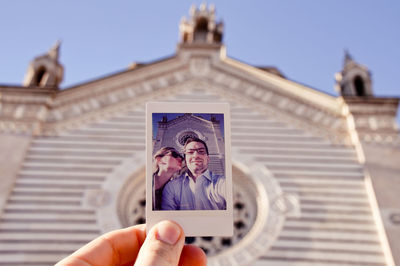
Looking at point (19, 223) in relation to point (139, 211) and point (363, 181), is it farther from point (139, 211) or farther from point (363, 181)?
point (363, 181)

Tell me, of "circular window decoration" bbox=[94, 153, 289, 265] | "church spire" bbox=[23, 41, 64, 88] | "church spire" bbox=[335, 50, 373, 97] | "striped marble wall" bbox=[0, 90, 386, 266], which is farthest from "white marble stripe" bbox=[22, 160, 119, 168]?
"church spire" bbox=[335, 50, 373, 97]

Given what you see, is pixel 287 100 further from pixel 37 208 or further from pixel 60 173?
pixel 37 208

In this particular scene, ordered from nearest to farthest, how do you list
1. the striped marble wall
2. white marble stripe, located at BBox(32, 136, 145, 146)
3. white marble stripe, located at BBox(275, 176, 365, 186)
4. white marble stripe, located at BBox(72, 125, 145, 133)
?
1. the striped marble wall
2. white marble stripe, located at BBox(275, 176, 365, 186)
3. white marble stripe, located at BBox(32, 136, 145, 146)
4. white marble stripe, located at BBox(72, 125, 145, 133)

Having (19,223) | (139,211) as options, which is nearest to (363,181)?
(139,211)

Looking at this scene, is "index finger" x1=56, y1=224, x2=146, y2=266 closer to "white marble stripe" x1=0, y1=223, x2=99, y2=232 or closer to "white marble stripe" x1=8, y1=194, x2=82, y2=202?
"white marble stripe" x1=0, y1=223, x2=99, y2=232

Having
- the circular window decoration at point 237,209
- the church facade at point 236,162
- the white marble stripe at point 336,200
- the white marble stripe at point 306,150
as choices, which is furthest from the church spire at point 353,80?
the circular window decoration at point 237,209

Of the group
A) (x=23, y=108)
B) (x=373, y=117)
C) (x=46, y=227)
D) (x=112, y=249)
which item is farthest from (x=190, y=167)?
(x=373, y=117)

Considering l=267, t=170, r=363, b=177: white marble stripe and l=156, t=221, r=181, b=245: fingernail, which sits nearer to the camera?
l=156, t=221, r=181, b=245: fingernail
